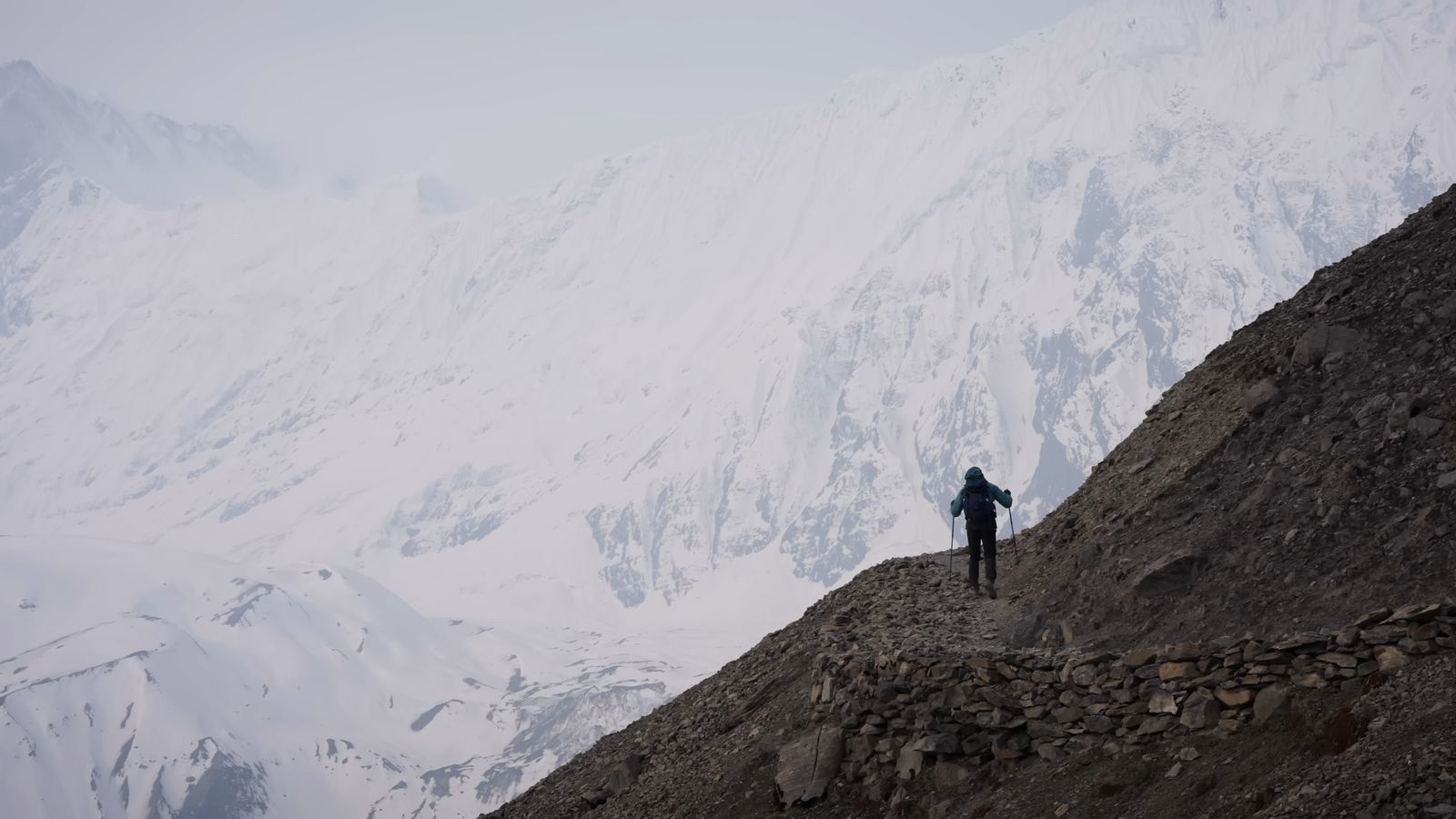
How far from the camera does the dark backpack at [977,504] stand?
26828 millimetres

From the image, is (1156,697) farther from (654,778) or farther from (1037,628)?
(654,778)

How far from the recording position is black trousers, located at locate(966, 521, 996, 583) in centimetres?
2736

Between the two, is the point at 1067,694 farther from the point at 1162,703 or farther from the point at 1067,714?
the point at 1162,703

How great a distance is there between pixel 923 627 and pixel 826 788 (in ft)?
18.2

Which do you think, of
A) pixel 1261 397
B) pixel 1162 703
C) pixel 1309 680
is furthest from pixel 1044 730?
pixel 1261 397

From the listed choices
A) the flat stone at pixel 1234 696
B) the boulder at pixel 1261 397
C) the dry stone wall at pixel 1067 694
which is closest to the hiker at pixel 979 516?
the boulder at pixel 1261 397

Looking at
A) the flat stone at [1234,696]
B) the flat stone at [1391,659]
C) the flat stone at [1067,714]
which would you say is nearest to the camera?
the flat stone at [1391,659]

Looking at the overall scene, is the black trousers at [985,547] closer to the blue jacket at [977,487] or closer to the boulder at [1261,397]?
the blue jacket at [977,487]

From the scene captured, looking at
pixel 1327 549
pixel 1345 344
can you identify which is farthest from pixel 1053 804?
pixel 1345 344

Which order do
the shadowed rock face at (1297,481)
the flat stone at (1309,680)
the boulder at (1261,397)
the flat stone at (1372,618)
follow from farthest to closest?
the boulder at (1261,397) → the shadowed rock face at (1297,481) → the flat stone at (1372,618) → the flat stone at (1309,680)

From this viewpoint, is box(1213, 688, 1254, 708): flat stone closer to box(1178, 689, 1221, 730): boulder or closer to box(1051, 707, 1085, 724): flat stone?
box(1178, 689, 1221, 730): boulder

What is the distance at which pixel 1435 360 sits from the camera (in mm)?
21578

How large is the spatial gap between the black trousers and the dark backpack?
0.21 m

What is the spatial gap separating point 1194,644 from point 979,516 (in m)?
9.71
